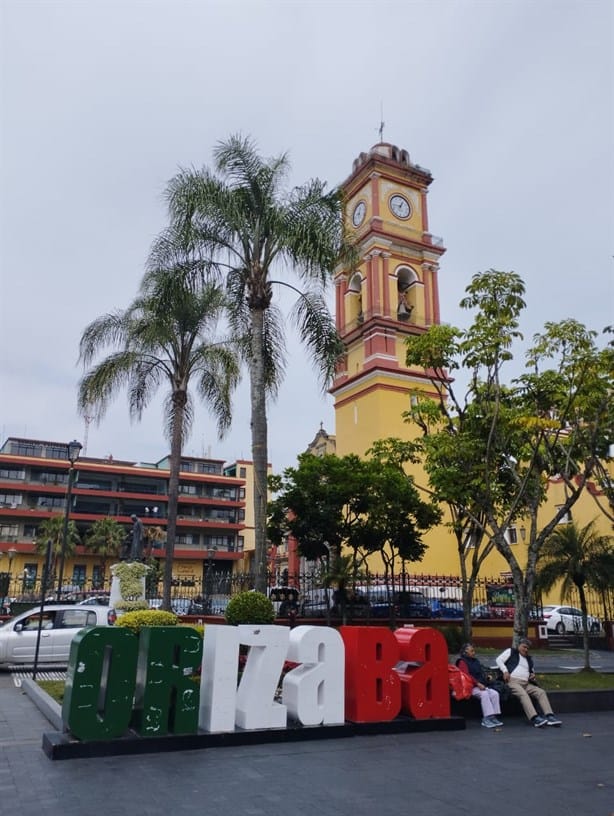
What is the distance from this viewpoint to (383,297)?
33.9 metres

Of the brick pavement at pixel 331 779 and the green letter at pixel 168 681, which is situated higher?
the green letter at pixel 168 681

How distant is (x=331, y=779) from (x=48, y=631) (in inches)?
448

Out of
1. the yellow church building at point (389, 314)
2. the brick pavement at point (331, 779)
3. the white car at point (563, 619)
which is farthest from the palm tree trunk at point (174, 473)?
the white car at point (563, 619)

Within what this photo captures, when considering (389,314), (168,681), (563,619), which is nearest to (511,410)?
(168,681)

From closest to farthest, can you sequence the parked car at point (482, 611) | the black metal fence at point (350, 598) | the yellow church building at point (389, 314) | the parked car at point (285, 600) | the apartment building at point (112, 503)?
1. the parked car at point (285, 600)
2. the black metal fence at point (350, 598)
3. the parked car at point (482, 611)
4. the yellow church building at point (389, 314)
5. the apartment building at point (112, 503)

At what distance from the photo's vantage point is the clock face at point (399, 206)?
36344 mm

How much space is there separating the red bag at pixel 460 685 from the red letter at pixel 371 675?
3.44ft

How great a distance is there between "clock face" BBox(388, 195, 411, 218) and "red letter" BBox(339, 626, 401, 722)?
101ft

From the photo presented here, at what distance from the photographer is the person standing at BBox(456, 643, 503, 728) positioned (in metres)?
9.20

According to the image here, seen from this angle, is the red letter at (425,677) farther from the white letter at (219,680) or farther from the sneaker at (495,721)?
the white letter at (219,680)

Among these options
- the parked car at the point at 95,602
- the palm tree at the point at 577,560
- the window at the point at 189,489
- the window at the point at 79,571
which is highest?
the window at the point at 189,489

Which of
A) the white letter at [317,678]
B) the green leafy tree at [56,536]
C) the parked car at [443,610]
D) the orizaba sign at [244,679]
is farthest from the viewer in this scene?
the green leafy tree at [56,536]

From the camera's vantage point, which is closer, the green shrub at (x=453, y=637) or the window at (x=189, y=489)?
the green shrub at (x=453, y=637)

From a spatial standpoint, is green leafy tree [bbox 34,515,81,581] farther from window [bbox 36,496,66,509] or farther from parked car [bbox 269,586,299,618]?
parked car [bbox 269,586,299,618]
